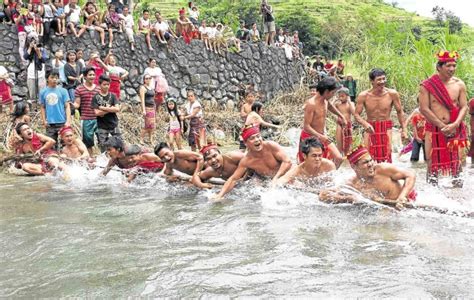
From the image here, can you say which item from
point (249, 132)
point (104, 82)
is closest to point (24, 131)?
point (104, 82)

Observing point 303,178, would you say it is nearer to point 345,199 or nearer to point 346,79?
point 345,199

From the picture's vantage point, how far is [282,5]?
45.5m

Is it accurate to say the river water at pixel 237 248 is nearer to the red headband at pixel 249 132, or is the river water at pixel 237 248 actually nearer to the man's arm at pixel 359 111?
the red headband at pixel 249 132

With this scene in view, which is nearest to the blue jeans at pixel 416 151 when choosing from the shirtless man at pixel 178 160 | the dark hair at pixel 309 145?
the shirtless man at pixel 178 160

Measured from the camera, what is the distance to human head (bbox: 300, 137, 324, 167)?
18.5 feet

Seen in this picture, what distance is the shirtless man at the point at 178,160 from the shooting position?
7031mm

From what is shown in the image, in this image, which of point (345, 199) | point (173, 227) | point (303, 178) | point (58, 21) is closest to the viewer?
point (173, 227)

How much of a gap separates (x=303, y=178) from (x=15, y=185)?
414cm

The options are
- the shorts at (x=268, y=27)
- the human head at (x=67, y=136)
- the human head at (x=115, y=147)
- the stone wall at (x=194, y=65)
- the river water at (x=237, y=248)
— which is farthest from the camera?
the shorts at (x=268, y=27)

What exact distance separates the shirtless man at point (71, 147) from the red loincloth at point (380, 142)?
4.12 m

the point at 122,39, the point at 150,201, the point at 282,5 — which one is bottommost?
the point at 150,201

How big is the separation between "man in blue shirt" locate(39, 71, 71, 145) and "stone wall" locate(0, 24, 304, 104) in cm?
293

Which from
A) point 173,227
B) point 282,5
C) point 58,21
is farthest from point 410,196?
point 282,5

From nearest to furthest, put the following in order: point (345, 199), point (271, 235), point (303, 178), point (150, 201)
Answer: point (271, 235) → point (345, 199) → point (303, 178) → point (150, 201)
